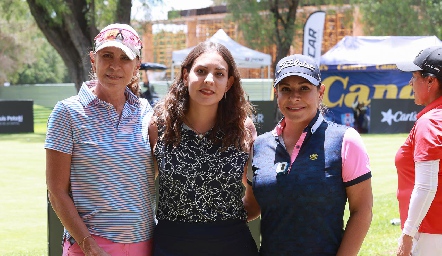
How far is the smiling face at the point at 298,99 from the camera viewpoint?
294 cm

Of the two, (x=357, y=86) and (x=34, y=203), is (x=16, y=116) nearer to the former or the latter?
(x=357, y=86)

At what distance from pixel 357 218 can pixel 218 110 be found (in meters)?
0.93

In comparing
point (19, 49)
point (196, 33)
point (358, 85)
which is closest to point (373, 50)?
point (358, 85)

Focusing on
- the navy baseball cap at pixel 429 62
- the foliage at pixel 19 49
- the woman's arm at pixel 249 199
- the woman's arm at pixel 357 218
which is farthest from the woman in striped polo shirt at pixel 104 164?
the foliage at pixel 19 49

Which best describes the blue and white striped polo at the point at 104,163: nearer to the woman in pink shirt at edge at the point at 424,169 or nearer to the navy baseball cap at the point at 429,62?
the woman in pink shirt at edge at the point at 424,169

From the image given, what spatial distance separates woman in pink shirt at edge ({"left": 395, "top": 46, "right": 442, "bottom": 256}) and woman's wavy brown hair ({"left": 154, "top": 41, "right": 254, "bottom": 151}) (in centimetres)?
95

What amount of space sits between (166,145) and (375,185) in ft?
30.2

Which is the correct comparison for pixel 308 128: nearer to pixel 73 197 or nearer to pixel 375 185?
pixel 73 197

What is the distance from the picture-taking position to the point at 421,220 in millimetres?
3404

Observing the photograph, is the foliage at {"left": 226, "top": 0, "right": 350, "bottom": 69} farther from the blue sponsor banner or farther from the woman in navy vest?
the woman in navy vest

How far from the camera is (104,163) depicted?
2.98 metres

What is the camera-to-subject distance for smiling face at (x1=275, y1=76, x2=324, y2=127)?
2941 mm

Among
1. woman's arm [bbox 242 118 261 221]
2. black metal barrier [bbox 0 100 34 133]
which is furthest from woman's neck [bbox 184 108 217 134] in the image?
black metal barrier [bbox 0 100 34 133]

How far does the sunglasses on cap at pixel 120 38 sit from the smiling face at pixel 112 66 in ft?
0.15
